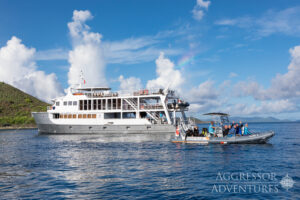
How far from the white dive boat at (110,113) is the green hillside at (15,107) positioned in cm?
5131

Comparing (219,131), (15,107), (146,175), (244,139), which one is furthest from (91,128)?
(15,107)

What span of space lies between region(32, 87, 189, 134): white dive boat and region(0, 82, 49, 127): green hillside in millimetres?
51309

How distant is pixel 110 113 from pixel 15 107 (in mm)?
81088

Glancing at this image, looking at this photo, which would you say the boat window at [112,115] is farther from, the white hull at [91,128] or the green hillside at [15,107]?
the green hillside at [15,107]

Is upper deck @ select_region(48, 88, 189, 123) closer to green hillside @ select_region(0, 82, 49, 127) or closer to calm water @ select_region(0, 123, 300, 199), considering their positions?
calm water @ select_region(0, 123, 300, 199)

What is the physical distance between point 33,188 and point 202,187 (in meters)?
8.65

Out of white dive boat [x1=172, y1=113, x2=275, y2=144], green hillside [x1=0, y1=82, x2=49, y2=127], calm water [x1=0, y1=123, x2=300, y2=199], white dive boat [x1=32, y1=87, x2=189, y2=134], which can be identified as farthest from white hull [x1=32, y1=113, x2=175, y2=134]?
green hillside [x1=0, y1=82, x2=49, y2=127]

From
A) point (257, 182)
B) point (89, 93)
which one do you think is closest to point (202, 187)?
point (257, 182)

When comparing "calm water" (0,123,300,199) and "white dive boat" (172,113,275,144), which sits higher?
"white dive boat" (172,113,275,144)

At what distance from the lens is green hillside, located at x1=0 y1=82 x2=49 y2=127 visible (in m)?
94.0

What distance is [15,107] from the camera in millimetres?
111125

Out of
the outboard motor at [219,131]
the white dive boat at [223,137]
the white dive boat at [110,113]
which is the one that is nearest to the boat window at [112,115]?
the white dive boat at [110,113]

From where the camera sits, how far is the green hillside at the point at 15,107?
94.0 metres

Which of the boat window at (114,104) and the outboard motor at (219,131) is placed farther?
the boat window at (114,104)
